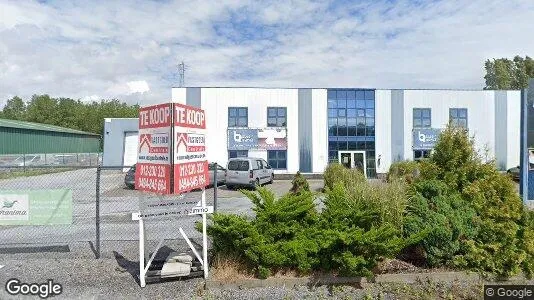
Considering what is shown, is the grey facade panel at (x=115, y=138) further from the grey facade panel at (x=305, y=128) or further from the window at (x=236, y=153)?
the grey facade panel at (x=305, y=128)

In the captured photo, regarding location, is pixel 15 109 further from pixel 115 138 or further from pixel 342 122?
pixel 342 122

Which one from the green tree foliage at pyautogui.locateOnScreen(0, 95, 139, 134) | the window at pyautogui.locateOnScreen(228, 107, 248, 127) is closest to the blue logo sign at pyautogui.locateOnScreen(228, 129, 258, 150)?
the window at pyautogui.locateOnScreen(228, 107, 248, 127)

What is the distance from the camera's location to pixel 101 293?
471 centimetres

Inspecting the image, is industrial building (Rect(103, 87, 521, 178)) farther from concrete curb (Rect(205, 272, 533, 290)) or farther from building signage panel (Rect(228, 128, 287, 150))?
concrete curb (Rect(205, 272, 533, 290))

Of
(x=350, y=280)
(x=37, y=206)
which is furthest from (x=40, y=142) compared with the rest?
(x=350, y=280)

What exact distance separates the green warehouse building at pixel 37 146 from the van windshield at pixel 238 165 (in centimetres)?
2351

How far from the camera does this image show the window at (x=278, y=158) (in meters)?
26.2

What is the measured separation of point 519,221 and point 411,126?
23.2 metres

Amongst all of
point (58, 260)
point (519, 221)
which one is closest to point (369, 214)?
point (519, 221)

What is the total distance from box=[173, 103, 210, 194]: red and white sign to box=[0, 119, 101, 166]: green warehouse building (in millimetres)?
33156

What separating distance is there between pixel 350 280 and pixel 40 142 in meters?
54.0

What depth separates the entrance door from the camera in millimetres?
26484

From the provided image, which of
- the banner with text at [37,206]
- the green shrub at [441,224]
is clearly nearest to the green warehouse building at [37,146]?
the banner with text at [37,206]
